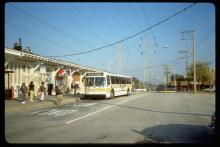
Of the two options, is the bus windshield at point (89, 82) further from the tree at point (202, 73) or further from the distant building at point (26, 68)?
the tree at point (202, 73)

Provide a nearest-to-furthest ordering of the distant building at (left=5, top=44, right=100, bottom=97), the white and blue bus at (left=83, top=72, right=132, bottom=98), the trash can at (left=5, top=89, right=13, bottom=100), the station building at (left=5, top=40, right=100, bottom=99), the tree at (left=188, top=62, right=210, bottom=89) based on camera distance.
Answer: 1. the distant building at (left=5, top=44, right=100, bottom=97)
2. the station building at (left=5, top=40, right=100, bottom=99)
3. the trash can at (left=5, top=89, right=13, bottom=100)
4. the white and blue bus at (left=83, top=72, right=132, bottom=98)
5. the tree at (left=188, top=62, right=210, bottom=89)

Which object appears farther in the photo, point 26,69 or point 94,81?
point 26,69

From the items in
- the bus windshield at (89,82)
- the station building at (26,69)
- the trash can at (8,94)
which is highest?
the station building at (26,69)

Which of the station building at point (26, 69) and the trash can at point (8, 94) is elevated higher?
the station building at point (26, 69)

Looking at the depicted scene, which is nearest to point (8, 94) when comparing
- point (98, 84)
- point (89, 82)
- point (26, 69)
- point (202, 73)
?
point (26, 69)

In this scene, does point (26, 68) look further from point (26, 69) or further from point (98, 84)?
point (98, 84)

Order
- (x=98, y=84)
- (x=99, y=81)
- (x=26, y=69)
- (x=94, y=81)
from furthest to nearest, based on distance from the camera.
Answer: (x=26, y=69) < (x=94, y=81) < (x=99, y=81) < (x=98, y=84)

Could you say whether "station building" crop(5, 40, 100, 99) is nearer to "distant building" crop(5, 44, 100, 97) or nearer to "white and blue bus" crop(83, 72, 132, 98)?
"distant building" crop(5, 44, 100, 97)

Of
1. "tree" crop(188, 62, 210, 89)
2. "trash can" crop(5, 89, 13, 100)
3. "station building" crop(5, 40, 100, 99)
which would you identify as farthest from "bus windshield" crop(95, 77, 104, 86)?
"tree" crop(188, 62, 210, 89)

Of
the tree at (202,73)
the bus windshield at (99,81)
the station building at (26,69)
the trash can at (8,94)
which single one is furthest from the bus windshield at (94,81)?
the tree at (202,73)

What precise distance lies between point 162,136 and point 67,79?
141ft
